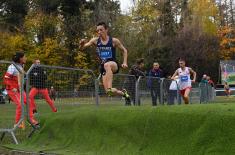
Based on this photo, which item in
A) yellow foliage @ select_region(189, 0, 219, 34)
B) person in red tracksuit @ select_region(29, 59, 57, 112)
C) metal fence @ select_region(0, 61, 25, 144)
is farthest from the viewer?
yellow foliage @ select_region(189, 0, 219, 34)

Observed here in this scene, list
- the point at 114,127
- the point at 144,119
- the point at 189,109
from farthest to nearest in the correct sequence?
the point at 114,127 < the point at 144,119 < the point at 189,109

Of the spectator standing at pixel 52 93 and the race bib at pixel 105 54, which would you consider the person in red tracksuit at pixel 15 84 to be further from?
the race bib at pixel 105 54

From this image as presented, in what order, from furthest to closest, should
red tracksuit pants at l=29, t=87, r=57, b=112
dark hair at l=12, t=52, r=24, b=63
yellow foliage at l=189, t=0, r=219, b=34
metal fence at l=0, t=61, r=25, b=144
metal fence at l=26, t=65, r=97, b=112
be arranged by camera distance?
yellow foliage at l=189, t=0, r=219, b=34
dark hair at l=12, t=52, r=24, b=63
red tracksuit pants at l=29, t=87, r=57, b=112
metal fence at l=26, t=65, r=97, b=112
metal fence at l=0, t=61, r=25, b=144

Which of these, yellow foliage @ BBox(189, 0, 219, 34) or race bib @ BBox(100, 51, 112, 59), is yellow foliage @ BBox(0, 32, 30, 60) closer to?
yellow foliage @ BBox(189, 0, 219, 34)

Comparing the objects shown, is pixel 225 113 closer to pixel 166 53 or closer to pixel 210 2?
pixel 166 53

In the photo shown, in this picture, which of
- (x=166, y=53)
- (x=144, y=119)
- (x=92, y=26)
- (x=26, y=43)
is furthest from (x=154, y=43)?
(x=144, y=119)

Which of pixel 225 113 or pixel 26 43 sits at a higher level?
pixel 26 43

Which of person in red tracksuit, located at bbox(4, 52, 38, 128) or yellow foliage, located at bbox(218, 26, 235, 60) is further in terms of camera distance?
yellow foliage, located at bbox(218, 26, 235, 60)

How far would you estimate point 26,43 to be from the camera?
57.0 meters

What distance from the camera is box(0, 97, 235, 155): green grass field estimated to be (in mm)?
6129

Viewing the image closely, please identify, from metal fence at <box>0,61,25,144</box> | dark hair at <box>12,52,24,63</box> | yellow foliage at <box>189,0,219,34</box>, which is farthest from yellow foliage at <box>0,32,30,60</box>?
dark hair at <box>12,52,24,63</box>

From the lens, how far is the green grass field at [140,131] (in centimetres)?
613

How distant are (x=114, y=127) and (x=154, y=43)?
5376cm

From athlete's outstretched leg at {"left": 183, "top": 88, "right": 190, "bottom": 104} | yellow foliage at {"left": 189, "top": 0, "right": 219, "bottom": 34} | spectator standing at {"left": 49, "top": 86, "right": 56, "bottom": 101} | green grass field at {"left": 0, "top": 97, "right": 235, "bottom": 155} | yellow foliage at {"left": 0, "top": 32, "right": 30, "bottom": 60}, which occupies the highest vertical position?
yellow foliage at {"left": 189, "top": 0, "right": 219, "bottom": 34}
